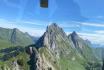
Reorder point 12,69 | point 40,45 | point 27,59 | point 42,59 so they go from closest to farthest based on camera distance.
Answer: point 12,69 < point 27,59 < point 42,59 < point 40,45

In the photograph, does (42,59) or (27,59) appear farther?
(42,59)

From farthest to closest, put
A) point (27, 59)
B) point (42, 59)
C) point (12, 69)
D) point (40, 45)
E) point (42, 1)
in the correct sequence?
point (40, 45) → point (42, 59) → point (27, 59) → point (12, 69) → point (42, 1)

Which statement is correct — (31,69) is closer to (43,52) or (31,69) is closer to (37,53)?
(37,53)

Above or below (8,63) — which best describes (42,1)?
above

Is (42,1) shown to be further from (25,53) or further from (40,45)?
(40,45)

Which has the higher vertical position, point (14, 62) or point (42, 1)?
point (42, 1)

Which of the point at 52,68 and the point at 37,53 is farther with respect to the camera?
the point at 52,68

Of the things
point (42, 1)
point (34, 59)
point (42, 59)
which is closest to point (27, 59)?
point (34, 59)

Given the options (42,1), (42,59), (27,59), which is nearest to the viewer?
(42,1)

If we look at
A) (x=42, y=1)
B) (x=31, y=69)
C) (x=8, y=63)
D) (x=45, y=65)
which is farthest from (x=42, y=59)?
(x=42, y=1)
